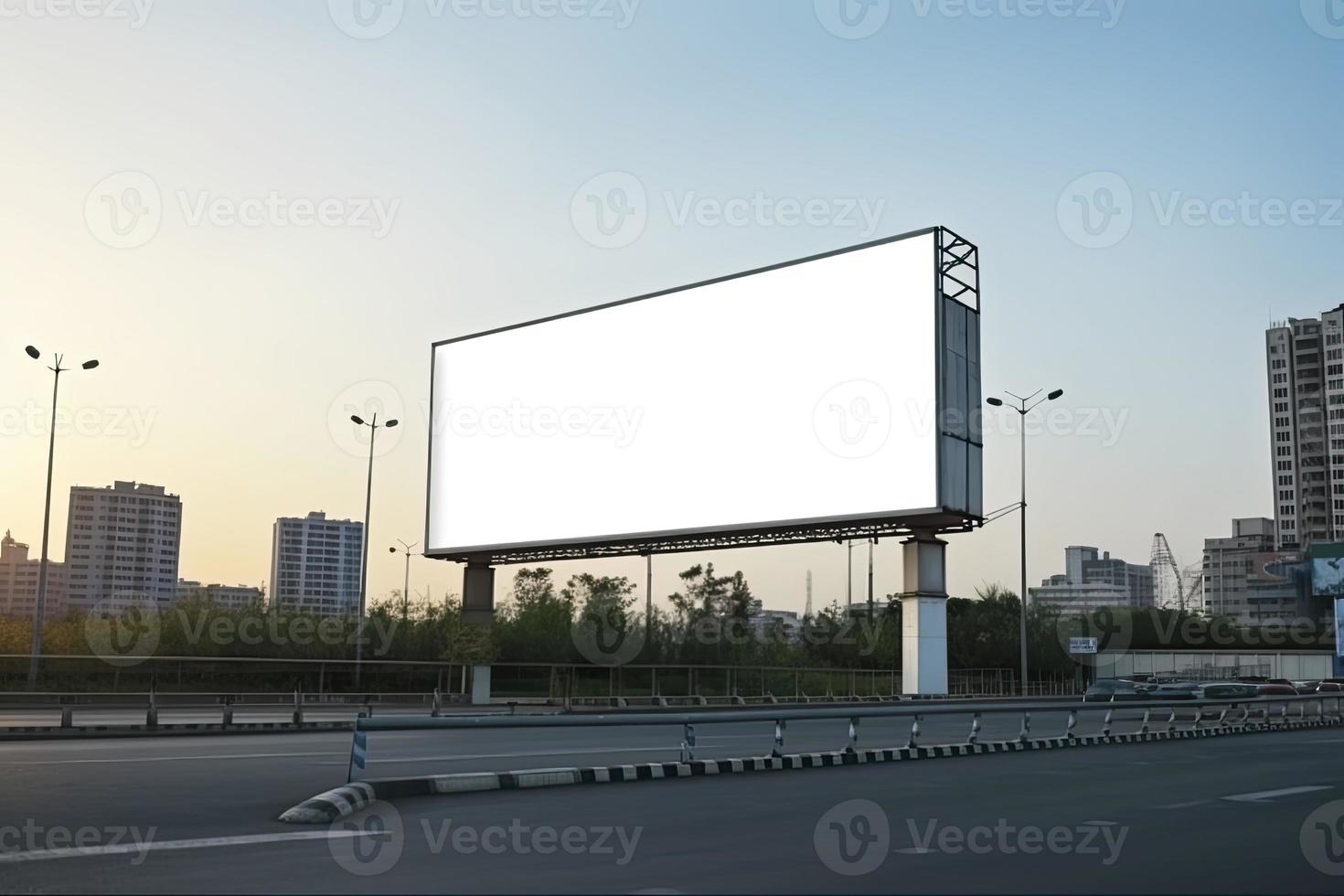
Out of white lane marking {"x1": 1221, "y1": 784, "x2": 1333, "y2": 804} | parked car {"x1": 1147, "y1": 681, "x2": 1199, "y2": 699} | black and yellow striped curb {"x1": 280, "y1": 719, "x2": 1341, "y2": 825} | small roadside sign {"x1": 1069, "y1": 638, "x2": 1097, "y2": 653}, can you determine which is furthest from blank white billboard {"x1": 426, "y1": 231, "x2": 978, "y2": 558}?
small roadside sign {"x1": 1069, "y1": 638, "x2": 1097, "y2": 653}

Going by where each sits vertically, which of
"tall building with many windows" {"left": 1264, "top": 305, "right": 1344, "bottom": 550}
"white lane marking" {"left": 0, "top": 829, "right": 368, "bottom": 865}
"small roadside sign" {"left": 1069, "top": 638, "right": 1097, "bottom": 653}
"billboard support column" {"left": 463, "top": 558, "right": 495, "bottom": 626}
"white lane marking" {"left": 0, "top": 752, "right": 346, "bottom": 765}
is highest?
"tall building with many windows" {"left": 1264, "top": 305, "right": 1344, "bottom": 550}

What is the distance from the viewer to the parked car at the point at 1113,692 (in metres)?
44.5

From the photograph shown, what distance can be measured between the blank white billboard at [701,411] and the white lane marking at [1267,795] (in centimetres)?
2336

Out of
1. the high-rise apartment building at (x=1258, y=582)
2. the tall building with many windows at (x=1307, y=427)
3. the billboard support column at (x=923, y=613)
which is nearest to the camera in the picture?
the billboard support column at (x=923, y=613)

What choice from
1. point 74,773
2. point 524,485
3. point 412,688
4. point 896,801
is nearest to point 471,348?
point 524,485

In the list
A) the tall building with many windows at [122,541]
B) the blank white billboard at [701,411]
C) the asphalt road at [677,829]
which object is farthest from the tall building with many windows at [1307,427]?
the asphalt road at [677,829]

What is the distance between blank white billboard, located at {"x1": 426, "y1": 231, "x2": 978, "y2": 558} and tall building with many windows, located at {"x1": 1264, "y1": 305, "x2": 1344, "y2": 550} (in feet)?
443

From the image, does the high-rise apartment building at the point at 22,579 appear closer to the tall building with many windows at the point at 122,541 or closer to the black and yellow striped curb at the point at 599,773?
the tall building with many windows at the point at 122,541

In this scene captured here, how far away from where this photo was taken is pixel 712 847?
30.4 ft

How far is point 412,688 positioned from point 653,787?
A: 72.3ft

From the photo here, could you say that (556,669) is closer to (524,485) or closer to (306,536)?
(524,485)

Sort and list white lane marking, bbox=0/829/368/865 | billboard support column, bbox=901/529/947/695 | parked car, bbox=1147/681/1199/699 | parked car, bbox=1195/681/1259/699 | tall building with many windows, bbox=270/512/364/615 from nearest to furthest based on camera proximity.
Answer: white lane marking, bbox=0/829/368/865, billboard support column, bbox=901/529/947/695, parked car, bbox=1195/681/1259/699, parked car, bbox=1147/681/1199/699, tall building with many windows, bbox=270/512/364/615

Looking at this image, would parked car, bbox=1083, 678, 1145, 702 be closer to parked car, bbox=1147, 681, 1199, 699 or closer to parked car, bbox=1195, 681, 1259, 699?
parked car, bbox=1147, 681, 1199, 699

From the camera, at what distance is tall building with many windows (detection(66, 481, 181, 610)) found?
13612cm
